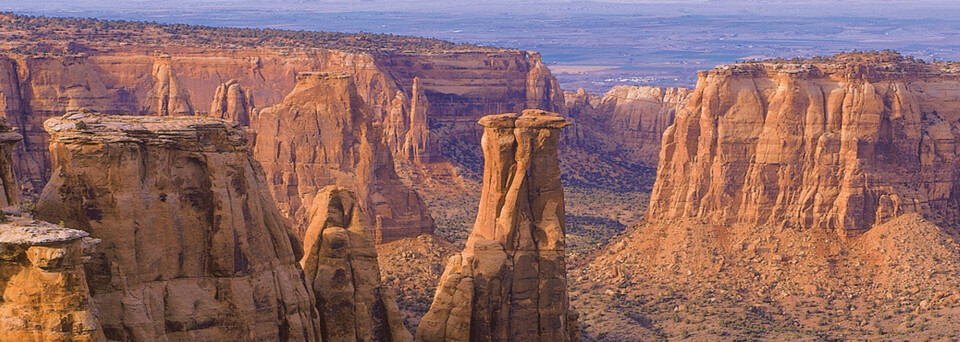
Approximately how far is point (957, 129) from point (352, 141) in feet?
100

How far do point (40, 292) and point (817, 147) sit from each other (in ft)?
173

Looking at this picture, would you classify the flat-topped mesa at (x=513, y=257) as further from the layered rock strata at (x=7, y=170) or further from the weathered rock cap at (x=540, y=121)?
the layered rock strata at (x=7, y=170)

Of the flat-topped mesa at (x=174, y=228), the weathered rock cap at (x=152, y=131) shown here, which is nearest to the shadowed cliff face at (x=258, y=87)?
the weathered rock cap at (x=152, y=131)

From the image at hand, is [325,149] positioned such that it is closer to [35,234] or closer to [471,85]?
[35,234]

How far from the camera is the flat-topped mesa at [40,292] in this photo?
91.1 ft

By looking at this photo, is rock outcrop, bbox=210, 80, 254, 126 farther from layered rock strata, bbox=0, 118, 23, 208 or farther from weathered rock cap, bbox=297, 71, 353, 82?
layered rock strata, bbox=0, 118, 23, 208

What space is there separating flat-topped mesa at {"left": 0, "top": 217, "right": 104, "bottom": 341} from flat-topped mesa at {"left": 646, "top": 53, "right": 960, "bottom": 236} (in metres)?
52.1

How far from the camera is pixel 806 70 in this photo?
7619 cm

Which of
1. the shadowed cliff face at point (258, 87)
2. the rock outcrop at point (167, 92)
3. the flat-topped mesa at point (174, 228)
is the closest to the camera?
the flat-topped mesa at point (174, 228)

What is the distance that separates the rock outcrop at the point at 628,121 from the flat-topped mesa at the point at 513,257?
304ft

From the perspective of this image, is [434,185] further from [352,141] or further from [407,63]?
[352,141]

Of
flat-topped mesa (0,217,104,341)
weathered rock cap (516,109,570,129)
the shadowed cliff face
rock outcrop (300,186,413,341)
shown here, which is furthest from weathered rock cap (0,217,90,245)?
the shadowed cliff face

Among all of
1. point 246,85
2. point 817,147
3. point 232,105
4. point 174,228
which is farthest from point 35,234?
point 246,85

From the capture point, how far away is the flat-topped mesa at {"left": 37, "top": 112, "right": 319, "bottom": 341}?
32.1 meters
